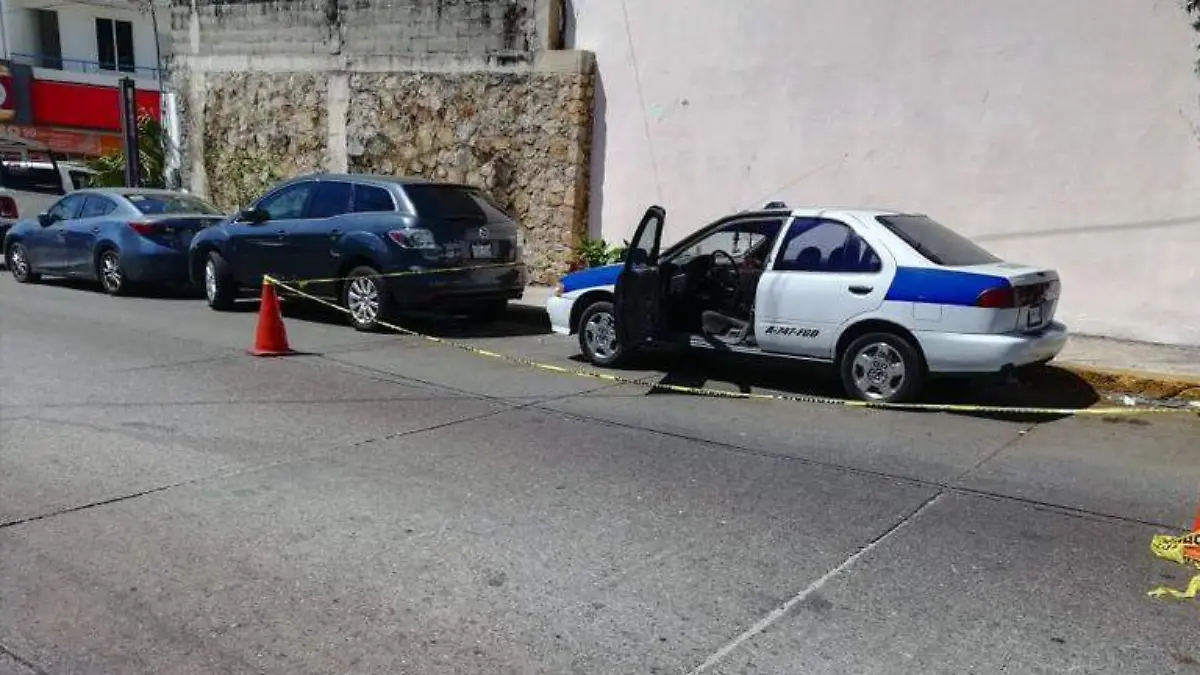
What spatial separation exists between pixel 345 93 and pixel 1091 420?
1326 centimetres

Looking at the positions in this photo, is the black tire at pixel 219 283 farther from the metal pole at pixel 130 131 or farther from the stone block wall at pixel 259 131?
the metal pole at pixel 130 131

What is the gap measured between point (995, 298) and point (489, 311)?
640cm

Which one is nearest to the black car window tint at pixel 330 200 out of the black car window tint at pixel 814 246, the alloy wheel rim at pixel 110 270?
the alloy wheel rim at pixel 110 270

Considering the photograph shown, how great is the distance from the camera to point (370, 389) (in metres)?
7.76

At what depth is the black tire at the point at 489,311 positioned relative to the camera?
11227 millimetres

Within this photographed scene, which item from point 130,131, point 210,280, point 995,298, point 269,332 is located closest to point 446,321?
point 269,332

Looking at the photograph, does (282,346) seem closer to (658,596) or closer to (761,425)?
(761,425)

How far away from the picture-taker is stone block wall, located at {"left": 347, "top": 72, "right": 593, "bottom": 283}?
14.1 metres

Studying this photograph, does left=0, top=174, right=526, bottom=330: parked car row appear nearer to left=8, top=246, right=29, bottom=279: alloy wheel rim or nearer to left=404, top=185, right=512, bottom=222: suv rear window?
left=404, top=185, right=512, bottom=222: suv rear window

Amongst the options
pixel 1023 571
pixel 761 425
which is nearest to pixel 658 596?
pixel 1023 571

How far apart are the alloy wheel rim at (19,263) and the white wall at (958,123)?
9752 millimetres

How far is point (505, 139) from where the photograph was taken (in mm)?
14641

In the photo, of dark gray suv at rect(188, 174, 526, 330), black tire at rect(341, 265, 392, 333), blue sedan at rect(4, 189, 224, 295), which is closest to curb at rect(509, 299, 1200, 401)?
dark gray suv at rect(188, 174, 526, 330)

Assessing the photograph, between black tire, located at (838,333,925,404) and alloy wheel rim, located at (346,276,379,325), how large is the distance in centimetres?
531
